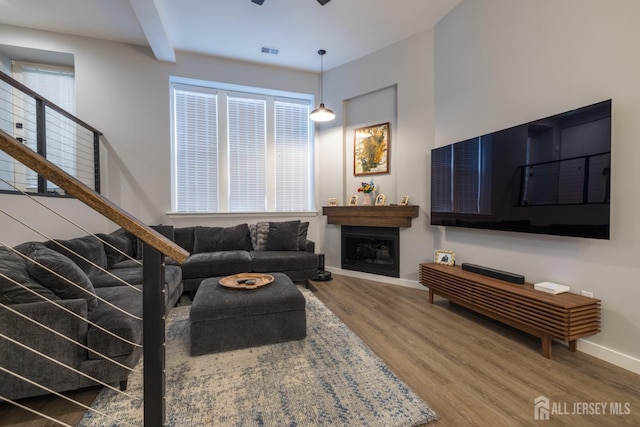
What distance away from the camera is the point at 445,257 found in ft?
11.1

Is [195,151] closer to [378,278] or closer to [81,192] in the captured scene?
[378,278]

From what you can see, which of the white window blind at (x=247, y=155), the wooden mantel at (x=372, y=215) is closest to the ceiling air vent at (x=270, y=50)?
the white window blind at (x=247, y=155)

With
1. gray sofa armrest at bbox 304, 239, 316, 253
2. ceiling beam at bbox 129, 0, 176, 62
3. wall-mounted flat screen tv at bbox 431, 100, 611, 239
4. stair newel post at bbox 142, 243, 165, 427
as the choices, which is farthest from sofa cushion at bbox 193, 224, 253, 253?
stair newel post at bbox 142, 243, 165, 427

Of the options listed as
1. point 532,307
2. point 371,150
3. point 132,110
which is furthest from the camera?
point 371,150

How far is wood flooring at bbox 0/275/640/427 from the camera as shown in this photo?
1552 millimetres

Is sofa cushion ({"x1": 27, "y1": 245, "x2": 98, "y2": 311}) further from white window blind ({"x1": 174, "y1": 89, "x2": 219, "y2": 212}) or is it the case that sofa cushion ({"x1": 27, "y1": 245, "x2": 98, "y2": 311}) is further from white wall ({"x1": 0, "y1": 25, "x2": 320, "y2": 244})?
white window blind ({"x1": 174, "y1": 89, "x2": 219, "y2": 212})

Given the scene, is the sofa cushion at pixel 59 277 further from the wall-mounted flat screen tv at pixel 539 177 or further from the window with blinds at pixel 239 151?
the wall-mounted flat screen tv at pixel 539 177

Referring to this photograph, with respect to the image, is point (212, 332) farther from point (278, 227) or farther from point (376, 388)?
point (278, 227)

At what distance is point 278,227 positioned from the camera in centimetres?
421

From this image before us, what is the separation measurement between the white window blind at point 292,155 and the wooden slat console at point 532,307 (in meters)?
2.95

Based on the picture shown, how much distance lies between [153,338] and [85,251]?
2544mm

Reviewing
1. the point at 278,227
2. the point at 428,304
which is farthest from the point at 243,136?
the point at 428,304

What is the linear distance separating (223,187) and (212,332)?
2945 millimetres

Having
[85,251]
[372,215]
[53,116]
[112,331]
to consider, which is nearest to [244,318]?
[112,331]
